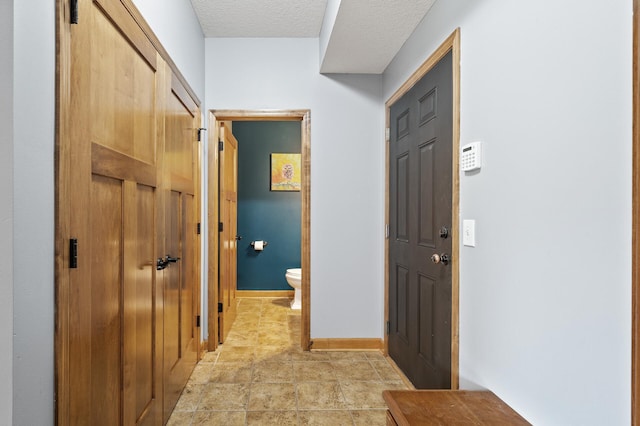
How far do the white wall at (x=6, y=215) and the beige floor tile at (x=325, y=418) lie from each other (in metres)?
1.56

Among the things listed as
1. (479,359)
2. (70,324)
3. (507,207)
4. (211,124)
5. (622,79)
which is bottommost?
(479,359)

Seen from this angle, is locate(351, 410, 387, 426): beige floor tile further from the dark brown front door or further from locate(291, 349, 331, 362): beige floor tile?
locate(291, 349, 331, 362): beige floor tile

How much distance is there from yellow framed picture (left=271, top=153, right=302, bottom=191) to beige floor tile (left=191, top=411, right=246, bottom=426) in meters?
3.30

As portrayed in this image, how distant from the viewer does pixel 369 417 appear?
7.07 ft

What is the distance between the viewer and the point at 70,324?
1.08m

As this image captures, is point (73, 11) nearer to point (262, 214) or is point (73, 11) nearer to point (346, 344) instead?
point (346, 344)

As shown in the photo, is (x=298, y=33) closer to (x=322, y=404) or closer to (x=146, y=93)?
(x=146, y=93)

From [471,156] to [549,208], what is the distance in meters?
0.53

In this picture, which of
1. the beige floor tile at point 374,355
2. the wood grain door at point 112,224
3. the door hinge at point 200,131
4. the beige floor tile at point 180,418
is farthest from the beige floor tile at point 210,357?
the door hinge at point 200,131

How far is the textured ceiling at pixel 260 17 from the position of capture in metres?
2.67

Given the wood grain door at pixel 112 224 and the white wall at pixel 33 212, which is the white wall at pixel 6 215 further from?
the wood grain door at pixel 112 224

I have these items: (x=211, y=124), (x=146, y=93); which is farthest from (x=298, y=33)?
(x=146, y=93)

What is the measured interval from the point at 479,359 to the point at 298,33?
2.69 meters

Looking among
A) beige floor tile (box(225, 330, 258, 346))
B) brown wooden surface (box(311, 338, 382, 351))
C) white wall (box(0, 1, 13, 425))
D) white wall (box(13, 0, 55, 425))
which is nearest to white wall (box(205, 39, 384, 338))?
brown wooden surface (box(311, 338, 382, 351))
